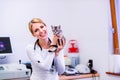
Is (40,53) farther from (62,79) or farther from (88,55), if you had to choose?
(88,55)

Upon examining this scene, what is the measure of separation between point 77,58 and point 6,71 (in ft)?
3.70

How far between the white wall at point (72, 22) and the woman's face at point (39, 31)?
Result: 1.38 meters

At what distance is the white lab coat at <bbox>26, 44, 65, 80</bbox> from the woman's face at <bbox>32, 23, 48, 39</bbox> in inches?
3.1

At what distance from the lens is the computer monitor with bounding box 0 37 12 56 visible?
2.57 m

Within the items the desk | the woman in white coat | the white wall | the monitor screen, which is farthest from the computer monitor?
the woman in white coat

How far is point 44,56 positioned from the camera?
4.69 ft

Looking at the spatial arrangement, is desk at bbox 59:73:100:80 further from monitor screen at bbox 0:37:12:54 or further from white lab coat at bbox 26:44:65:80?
white lab coat at bbox 26:44:65:80

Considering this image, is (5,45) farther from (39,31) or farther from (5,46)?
(39,31)

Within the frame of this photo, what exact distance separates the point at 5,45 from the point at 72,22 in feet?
3.53

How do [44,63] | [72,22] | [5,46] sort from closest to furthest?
[44,63], [5,46], [72,22]

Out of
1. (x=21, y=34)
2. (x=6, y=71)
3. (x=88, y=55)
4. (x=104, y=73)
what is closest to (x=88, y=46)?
(x=88, y=55)

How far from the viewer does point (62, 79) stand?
253 cm

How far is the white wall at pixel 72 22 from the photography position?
274cm

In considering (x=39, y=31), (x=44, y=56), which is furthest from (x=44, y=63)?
(x=39, y=31)
